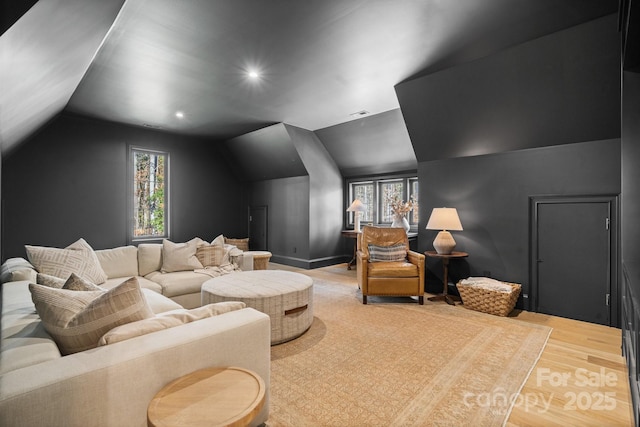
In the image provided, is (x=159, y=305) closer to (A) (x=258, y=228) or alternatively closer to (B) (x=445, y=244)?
(B) (x=445, y=244)

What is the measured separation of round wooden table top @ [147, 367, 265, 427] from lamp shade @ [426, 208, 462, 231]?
3.27 metres

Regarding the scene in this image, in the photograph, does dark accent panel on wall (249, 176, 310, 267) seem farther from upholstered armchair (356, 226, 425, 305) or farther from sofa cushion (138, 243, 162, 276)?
sofa cushion (138, 243, 162, 276)

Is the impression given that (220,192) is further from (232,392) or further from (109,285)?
(232,392)

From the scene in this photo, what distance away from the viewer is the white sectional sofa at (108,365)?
3.34 ft

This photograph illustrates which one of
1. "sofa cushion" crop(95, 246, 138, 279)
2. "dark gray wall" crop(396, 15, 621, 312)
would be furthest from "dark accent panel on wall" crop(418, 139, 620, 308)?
"sofa cushion" crop(95, 246, 138, 279)

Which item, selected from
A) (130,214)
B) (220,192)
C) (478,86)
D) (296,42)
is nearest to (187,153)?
(220,192)

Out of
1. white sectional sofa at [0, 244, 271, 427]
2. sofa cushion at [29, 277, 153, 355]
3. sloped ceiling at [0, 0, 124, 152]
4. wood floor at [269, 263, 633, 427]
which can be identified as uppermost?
sloped ceiling at [0, 0, 124, 152]

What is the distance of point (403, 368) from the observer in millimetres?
2336

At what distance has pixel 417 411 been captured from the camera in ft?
6.05

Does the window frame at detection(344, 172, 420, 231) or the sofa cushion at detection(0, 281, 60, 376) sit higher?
the window frame at detection(344, 172, 420, 231)

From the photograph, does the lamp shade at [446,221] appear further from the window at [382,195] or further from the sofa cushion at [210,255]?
the sofa cushion at [210,255]

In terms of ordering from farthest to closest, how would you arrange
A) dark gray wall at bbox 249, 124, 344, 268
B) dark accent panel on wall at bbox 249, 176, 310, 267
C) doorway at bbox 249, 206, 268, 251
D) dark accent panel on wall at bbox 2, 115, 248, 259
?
1. doorway at bbox 249, 206, 268, 251
2. dark accent panel on wall at bbox 249, 176, 310, 267
3. dark gray wall at bbox 249, 124, 344, 268
4. dark accent panel on wall at bbox 2, 115, 248, 259

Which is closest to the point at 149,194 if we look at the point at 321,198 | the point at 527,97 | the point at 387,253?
the point at 321,198

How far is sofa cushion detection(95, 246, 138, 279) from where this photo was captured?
11.5 ft
